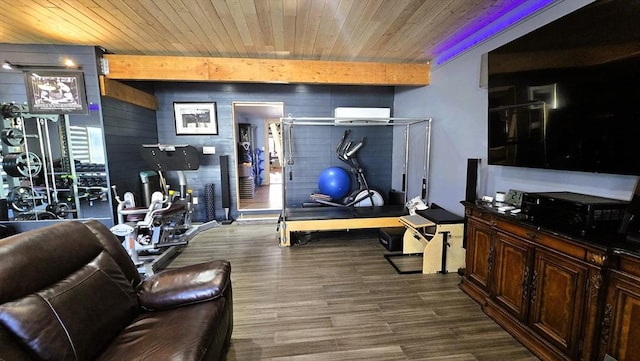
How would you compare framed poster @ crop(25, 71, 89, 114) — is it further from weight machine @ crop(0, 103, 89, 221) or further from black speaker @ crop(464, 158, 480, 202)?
black speaker @ crop(464, 158, 480, 202)

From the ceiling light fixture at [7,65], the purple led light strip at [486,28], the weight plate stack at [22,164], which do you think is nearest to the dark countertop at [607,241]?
the purple led light strip at [486,28]

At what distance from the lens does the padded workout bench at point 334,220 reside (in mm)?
3945

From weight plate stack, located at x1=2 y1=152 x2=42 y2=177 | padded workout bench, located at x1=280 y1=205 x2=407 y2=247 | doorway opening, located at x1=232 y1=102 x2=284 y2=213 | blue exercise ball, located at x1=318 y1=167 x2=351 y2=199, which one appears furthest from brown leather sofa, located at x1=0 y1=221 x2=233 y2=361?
doorway opening, located at x1=232 y1=102 x2=284 y2=213

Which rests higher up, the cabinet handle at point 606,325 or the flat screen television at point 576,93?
the flat screen television at point 576,93

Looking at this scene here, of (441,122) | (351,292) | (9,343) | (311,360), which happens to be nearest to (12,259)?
(9,343)

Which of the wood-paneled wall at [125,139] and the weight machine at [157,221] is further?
the wood-paneled wall at [125,139]

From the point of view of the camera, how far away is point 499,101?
97.8 inches

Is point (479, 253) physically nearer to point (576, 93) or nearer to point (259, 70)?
point (576, 93)

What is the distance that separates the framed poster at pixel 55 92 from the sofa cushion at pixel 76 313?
2986mm

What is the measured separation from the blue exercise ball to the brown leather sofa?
10.7ft

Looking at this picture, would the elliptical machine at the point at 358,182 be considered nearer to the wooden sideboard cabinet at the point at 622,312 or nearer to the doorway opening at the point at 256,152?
the doorway opening at the point at 256,152

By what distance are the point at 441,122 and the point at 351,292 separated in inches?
104

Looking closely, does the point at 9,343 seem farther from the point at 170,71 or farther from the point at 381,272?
the point at 170,71

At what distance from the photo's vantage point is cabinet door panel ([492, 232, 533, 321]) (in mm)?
2012
